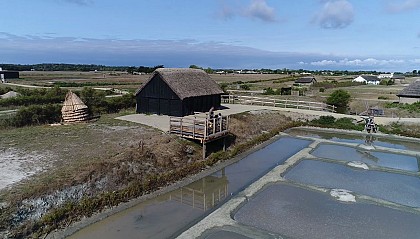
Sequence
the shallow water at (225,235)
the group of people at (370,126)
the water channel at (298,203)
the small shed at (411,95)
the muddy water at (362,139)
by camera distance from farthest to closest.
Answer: the small shed at (411,95) < the group of people at (370,126) < the muddy water at (362,139) < the water channel at (298,203) < the shallow water at (225,235)

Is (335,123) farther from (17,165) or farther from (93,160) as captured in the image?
(17,165)

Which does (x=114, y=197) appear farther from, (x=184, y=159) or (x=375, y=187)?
(x=375, y=187)

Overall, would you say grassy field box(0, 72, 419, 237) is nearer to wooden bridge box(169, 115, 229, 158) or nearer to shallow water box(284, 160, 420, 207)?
wooden bridge box(169, 115, 229, 158)

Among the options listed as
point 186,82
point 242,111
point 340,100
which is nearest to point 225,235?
point 186,82

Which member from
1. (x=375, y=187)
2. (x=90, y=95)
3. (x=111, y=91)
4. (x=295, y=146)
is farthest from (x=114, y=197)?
(x=111, y=91)

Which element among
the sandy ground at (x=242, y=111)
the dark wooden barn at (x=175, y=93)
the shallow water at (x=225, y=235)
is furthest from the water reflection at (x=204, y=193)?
the dark wooden barn at (x=175, y=93)

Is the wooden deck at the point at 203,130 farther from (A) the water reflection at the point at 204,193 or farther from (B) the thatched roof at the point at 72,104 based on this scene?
(B) the thatched roof at the point at 72,104
